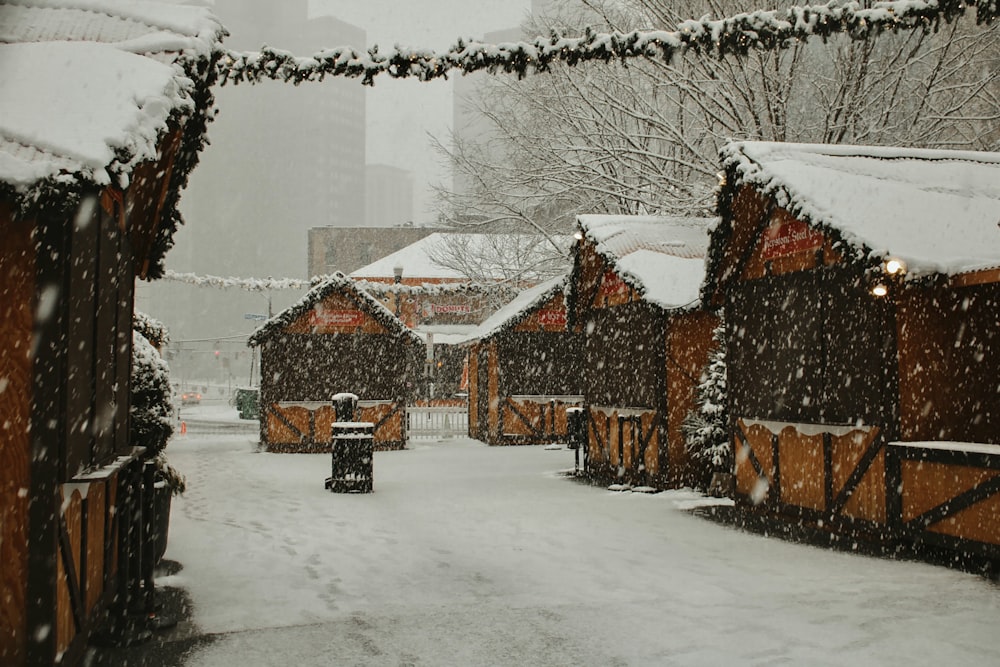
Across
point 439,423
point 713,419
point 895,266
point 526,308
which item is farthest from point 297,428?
point 895,266

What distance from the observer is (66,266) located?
463cm

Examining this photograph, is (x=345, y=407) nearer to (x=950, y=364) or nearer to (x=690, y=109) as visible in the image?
(x=950, y=364)

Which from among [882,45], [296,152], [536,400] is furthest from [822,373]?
[296,152]

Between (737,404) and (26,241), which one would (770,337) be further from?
(26,241)

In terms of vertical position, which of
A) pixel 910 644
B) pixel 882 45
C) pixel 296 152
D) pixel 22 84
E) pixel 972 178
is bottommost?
pixel 910 644

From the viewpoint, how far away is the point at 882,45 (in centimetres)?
1956

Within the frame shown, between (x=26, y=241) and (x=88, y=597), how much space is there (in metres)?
2.57

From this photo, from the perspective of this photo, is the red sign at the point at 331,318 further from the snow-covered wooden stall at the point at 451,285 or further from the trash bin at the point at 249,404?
the trash bin at the point at 249,404

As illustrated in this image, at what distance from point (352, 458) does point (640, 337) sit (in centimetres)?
519

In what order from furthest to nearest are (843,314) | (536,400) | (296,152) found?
(296,152)
(536,400)
(843,314)

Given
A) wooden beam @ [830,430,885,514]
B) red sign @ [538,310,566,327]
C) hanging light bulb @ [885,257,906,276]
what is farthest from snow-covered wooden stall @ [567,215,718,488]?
red sign @ [538,310,566,327]

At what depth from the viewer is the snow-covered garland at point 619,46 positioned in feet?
21.3

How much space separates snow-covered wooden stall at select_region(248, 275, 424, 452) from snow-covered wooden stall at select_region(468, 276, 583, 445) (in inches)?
101

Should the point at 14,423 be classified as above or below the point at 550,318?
below
